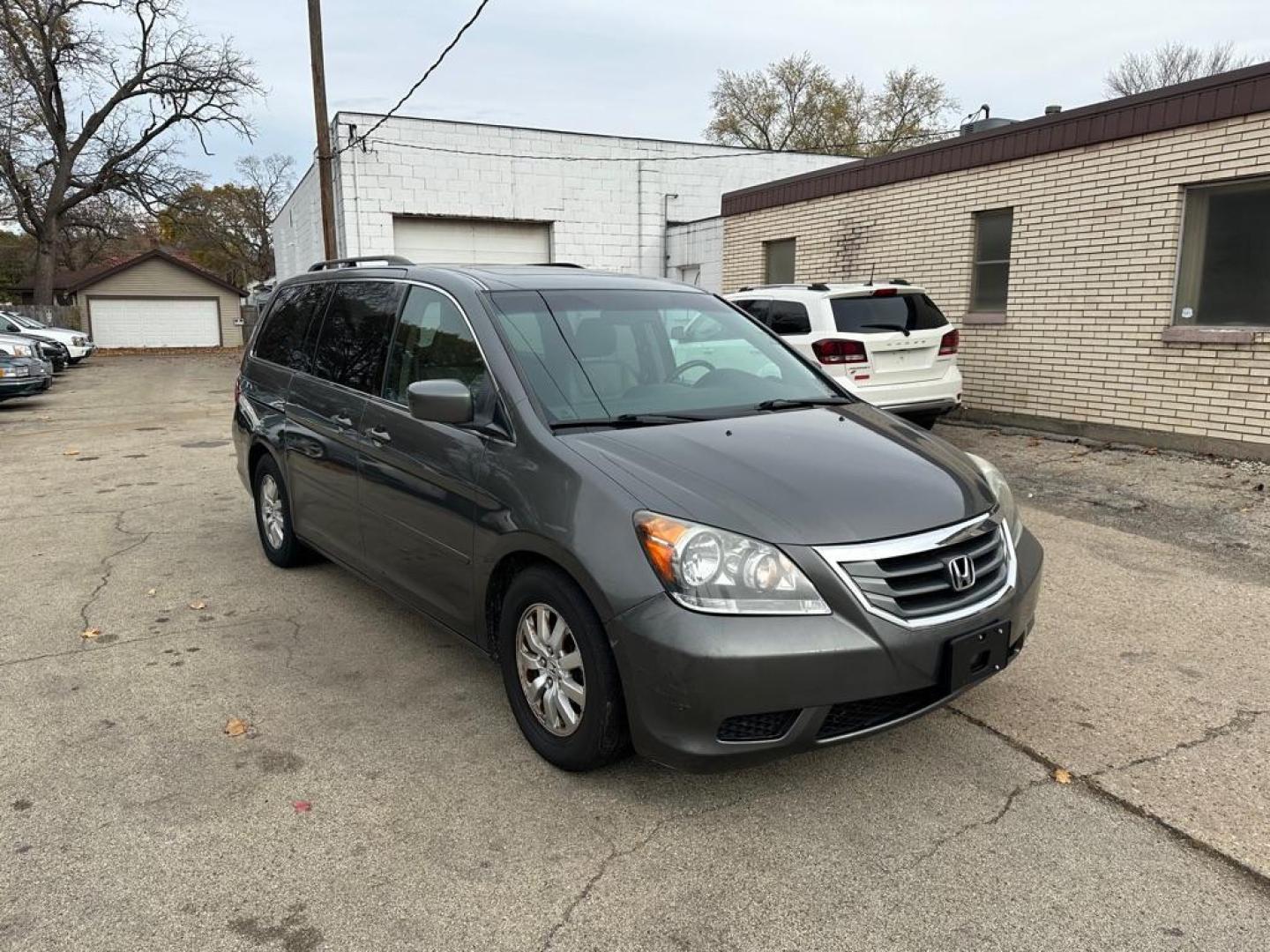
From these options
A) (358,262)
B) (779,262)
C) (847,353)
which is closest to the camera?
(358,262)

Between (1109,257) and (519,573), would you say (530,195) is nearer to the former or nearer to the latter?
(1109,257)

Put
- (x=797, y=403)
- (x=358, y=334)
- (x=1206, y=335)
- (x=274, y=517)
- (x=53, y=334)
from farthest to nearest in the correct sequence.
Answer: (x=53, y=334) < (x=1206, y=335) < (x=274, y=517) < (x=358, y=334) < (x=797, y=403)

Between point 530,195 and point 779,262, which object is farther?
point 530,195

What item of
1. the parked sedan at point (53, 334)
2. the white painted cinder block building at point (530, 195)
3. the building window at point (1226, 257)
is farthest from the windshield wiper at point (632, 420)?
the parked sedan at point (53, 334)

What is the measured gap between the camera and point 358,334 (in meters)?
4.53

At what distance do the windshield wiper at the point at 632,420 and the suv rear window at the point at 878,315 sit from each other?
220 inches

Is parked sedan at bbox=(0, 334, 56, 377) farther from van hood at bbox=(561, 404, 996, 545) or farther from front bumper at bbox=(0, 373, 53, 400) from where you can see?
van hood at bbox=(561, 404, 996, 545)

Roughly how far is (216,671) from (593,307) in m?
2.38

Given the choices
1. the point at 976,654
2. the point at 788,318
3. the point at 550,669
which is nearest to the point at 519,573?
the point at 550,669

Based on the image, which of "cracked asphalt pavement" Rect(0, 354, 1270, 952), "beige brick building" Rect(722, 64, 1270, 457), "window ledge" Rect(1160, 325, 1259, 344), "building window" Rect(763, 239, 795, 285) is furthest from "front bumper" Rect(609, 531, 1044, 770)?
"building window" Rect(763, 239, 795, 285)

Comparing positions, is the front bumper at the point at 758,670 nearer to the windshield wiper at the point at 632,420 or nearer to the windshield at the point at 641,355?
the windshield wiper at the point at 632,420

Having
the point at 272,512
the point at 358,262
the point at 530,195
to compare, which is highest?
the point at 530,195

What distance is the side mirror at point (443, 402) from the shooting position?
3332mm

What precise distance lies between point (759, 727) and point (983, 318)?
9281 mm
